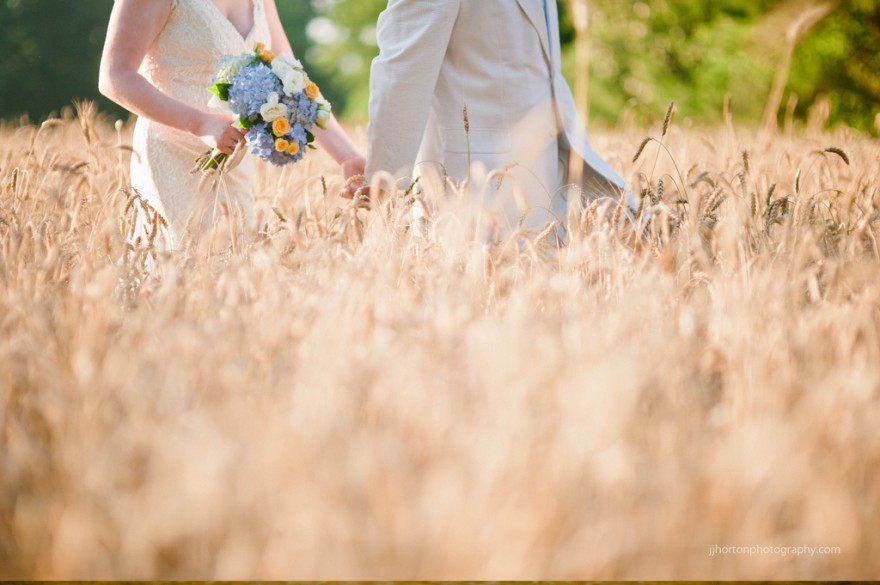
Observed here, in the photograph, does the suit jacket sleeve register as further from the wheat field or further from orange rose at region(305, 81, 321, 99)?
the wheat field

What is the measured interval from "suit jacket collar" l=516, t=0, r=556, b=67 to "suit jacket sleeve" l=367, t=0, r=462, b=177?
0.22 m

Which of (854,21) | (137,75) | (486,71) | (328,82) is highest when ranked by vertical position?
(137,75)

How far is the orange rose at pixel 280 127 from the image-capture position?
2.60 meters

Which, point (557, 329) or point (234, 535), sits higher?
point (234, 535)

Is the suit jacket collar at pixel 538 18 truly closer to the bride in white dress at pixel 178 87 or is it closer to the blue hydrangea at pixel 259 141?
the bride in white dress at pixel 178 87

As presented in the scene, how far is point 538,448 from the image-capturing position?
4.54ft

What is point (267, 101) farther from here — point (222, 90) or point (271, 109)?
point (222, 90)

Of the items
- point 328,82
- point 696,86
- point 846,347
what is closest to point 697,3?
point 696,86

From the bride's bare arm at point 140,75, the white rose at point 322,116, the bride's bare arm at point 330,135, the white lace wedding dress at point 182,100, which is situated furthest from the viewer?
the bride's bare arm at point 330,135

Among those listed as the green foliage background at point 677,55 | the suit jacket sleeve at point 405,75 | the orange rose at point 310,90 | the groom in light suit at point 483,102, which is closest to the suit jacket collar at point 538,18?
the groom in light suit at point 483,102

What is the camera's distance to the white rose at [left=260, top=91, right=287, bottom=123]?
259 centimetres

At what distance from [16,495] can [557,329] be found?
102 centimetres

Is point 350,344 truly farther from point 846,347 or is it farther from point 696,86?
point 696,86

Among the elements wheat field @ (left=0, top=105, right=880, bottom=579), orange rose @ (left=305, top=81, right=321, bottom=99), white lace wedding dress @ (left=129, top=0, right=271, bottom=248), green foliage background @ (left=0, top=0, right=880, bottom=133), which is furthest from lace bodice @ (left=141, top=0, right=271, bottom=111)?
green foliage background @ (left=0, top=0, right=880, bottom=133)
